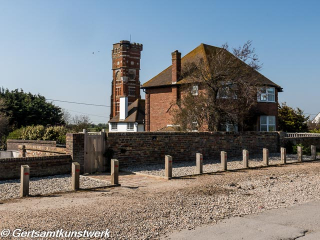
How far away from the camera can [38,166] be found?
1329 cm

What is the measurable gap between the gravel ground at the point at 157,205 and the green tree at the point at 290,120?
26310 mm

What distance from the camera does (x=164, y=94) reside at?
3347cm

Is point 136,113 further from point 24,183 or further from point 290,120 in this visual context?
point 24,183

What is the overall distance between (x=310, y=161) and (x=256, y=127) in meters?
12.9

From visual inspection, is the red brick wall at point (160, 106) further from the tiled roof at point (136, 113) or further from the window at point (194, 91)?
the tiled roof at point (136, 113)

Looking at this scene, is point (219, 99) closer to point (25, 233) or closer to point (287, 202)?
point (287, 202)

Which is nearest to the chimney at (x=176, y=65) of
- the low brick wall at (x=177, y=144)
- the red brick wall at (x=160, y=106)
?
the red brick wall at (x=160, y=106)

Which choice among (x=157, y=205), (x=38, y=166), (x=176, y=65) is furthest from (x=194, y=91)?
(x=157, y=205)

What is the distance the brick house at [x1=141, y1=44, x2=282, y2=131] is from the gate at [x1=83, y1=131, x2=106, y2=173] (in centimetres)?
1592

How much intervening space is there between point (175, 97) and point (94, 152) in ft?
58.7

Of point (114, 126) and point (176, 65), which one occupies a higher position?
point (176, 65)

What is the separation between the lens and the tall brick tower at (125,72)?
66.8m

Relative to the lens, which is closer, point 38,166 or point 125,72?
point 38,166

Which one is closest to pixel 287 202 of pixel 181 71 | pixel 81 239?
pixel 81 239
